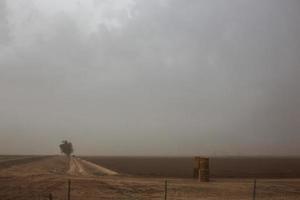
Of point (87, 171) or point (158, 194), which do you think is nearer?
point (158, 194)

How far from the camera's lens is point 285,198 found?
73.1 feet

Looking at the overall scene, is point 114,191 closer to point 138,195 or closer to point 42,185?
point 138,195

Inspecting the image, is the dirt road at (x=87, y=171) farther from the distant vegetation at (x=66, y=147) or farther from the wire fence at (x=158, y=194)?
the distant vegetation at (x=66, y=147)

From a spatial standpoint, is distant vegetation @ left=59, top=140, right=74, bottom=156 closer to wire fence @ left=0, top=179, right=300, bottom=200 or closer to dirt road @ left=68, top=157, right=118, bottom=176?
dirt road @ left=68, top=157, right=118, bottom=176

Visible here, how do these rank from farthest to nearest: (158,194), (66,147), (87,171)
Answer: (66,147), (87,171), (158,194)

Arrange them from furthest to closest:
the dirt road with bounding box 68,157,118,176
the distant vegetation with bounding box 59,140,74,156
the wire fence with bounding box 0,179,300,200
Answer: the distant vegetation with bounding box 59,140,74,156, the dirt road with bounding box 68,157,118,176, the wire fence with bounding box 0,179,300,200

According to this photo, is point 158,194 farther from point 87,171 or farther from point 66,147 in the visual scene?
point 66,147

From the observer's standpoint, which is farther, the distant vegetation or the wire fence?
the distant vegetation

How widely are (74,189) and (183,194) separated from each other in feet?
23.2

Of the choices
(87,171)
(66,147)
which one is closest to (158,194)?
(87,171)

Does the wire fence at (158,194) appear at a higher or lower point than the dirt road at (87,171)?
higher

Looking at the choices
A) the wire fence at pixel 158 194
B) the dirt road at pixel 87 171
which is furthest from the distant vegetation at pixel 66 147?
the wire fence at pixel 158 194

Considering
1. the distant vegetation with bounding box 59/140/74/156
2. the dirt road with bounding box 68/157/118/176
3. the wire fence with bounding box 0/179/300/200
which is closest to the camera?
the wire fence with bounding box 0/179/300/200

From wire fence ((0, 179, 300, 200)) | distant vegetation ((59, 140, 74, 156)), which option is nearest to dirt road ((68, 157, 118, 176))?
wire fence ((0, 179, 300, 200))
